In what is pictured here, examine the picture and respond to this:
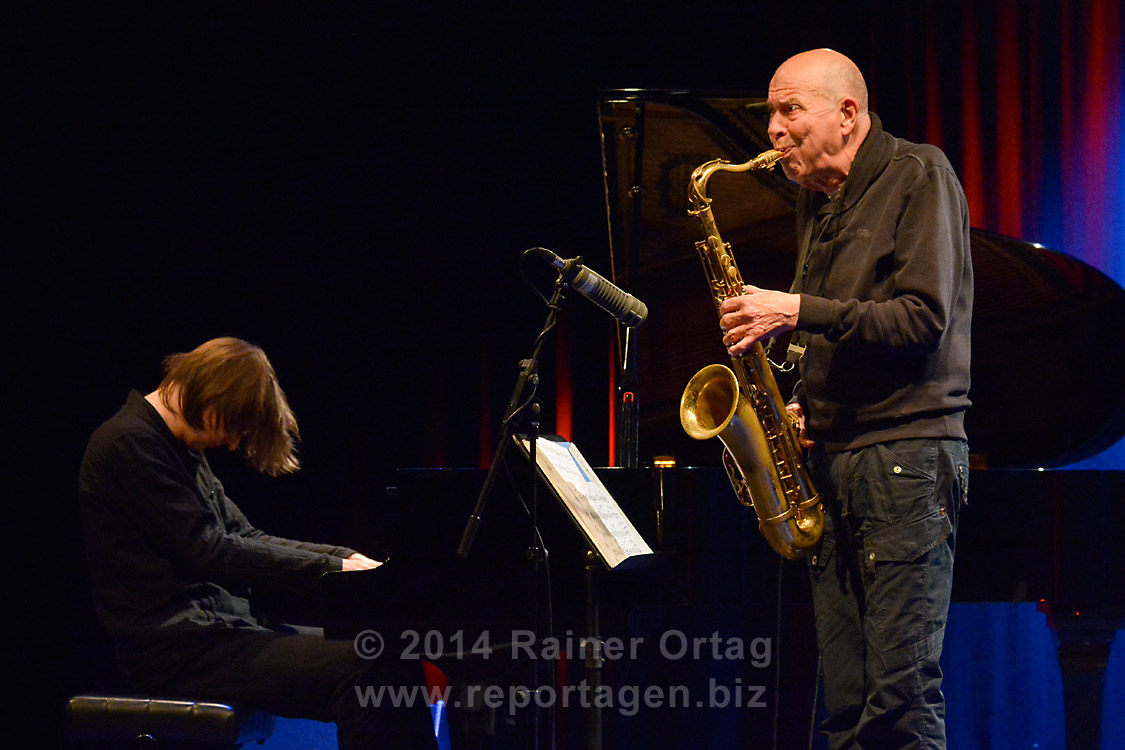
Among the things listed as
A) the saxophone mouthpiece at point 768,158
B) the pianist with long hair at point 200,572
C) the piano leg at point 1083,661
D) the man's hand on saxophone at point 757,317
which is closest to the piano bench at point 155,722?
the pianist with long hair at point 200,572

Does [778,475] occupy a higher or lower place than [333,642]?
higher

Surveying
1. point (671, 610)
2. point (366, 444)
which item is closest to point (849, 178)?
point (671, 610)

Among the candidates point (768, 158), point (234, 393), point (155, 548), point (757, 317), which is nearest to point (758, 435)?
point (757, 317)

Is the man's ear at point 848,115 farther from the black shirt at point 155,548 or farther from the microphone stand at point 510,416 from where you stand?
the black shirt at point 155,548

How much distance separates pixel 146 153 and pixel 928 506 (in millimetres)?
4124

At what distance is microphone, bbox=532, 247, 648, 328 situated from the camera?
2.42 meters

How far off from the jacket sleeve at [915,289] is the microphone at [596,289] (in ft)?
1.58

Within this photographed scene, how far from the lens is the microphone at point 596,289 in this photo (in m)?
2.42

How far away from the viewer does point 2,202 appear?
14.4 feet

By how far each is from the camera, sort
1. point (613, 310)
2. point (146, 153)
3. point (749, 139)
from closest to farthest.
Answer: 1. point (613, 310)
2. point (749, 139)
3. point (146, 153)

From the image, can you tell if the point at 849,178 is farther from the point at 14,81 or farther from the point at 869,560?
the point at 14,81

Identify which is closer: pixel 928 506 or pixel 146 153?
pixel 928 506

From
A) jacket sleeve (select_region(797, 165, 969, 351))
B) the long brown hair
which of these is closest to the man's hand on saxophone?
→ jacket sleeve (select_region(797, 165, 969, 351))

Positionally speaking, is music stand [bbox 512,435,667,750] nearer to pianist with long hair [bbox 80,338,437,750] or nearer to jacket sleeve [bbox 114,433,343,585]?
pianist with long hair [bbox 80,338,437,750]
